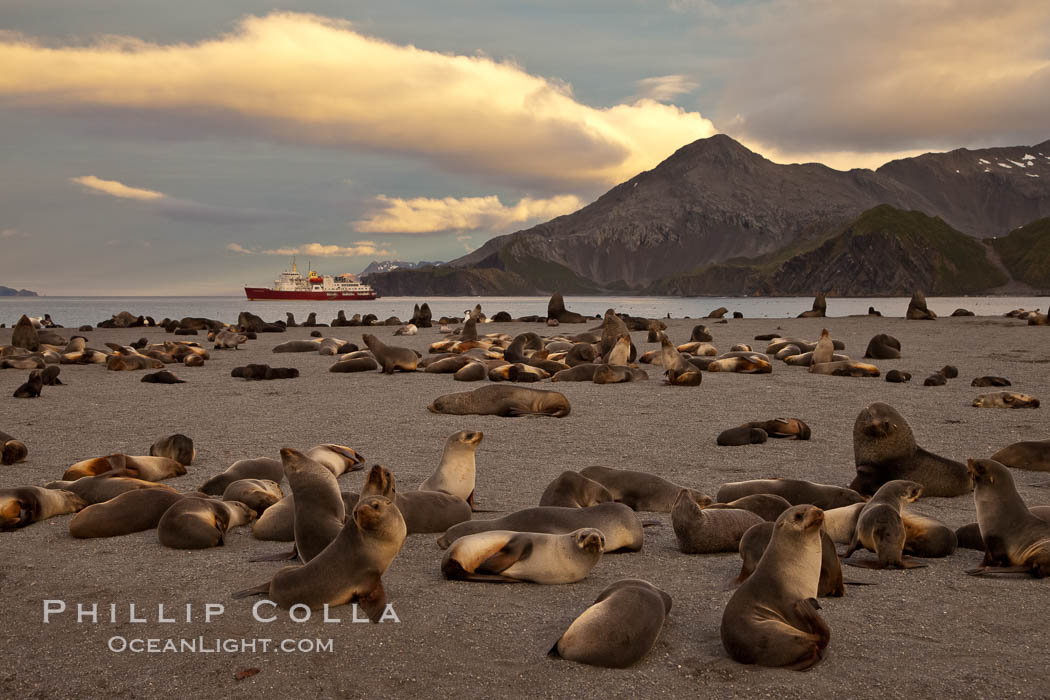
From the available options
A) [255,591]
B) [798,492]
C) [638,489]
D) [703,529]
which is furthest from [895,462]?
[255,591]

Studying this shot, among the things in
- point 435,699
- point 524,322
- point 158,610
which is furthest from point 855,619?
point 524,322

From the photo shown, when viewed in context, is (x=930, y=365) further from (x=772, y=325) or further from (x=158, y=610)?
(x=158, y=610)

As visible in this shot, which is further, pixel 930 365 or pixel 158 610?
pixel 930 365

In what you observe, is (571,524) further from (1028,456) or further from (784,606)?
(1028,456)

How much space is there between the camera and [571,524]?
16.0 feet

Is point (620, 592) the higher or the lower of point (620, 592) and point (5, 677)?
the higher

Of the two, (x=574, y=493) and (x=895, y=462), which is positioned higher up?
(x=895, y=462)

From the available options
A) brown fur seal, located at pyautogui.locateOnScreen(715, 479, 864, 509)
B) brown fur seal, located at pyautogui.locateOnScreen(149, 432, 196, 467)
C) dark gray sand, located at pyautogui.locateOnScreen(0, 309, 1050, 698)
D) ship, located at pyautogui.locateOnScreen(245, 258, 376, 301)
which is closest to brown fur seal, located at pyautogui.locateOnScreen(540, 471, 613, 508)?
dark gray sand, located at pyautogui.locateOnScreen(0, 309, 1050, 698)

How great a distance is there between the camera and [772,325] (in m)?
30.8

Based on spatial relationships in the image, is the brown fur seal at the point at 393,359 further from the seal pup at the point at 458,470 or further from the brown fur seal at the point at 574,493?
the brown fur seal at the point at 574,493

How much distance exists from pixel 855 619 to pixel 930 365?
47.8ft

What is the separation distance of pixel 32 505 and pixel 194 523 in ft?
4.92

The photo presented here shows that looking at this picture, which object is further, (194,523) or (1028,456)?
(1028,456)

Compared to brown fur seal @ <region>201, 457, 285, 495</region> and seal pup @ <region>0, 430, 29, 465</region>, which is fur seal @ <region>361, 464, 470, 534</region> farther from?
seal pup @ <region>0, 430, 29, 465</region>
